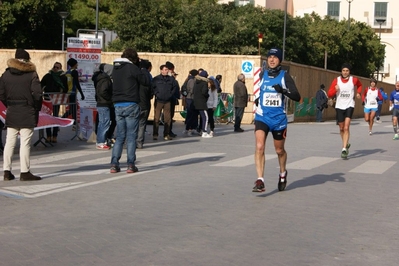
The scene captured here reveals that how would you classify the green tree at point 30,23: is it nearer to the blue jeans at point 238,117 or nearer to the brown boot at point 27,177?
the blue jeans at point 238,117

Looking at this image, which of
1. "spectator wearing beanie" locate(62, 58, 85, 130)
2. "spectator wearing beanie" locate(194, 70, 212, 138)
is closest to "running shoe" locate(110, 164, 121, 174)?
"spectator wearing beanie" locate(62, 58, 85, 130)

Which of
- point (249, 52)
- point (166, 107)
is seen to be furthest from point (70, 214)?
point (249, 52)

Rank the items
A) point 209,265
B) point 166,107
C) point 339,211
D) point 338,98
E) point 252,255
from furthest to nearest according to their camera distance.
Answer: point 166,107
point 338,98
point 339,211
point 252,255
point 209,265

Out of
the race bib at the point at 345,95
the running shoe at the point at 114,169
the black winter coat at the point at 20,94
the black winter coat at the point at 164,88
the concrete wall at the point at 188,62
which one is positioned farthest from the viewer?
the concrete wall at the point at 188,62

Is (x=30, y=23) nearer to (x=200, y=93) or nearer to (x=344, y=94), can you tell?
(x=200, y=93)

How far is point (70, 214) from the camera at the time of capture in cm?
925

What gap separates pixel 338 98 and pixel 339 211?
762 cm

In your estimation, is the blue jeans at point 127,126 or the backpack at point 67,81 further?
the backpack at point 67,81

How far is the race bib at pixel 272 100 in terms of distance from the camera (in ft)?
36.1

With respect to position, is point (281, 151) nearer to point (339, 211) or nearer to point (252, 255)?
point (339, 211)

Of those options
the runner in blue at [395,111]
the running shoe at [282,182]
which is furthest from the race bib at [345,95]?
the runner in blue at [395,111]

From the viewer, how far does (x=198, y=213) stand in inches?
373

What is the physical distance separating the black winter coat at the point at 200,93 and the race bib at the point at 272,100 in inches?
427

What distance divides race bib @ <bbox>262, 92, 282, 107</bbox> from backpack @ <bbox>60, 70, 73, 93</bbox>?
10.1m
